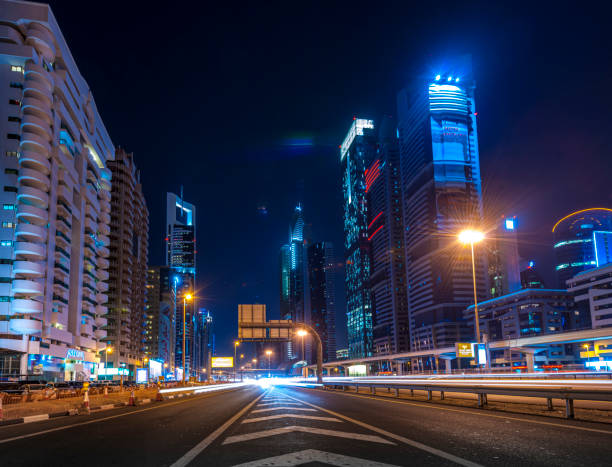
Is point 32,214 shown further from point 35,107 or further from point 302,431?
point 302,431

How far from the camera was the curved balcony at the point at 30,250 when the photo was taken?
76125 millimetres

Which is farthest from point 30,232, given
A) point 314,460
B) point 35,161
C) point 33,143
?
point 314,460

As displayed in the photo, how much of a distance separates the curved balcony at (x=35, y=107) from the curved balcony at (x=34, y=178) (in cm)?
905

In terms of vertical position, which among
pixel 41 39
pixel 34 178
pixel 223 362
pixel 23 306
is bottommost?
pixel 223 362

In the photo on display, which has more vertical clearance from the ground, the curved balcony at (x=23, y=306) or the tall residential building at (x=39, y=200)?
the tall residential building at (x=39, y=200)

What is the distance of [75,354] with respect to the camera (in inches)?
3711

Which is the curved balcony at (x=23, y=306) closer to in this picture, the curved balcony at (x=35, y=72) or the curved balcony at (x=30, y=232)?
the curved balcony at (x=30, y=232)

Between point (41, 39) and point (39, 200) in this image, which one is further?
point (41, 39)

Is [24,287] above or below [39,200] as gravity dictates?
below

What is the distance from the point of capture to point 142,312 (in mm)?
161625

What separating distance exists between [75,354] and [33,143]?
3780 centimetres

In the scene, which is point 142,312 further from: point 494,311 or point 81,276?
point 494,311

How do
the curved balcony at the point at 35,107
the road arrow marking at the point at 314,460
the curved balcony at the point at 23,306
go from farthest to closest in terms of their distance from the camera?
the curved balcony at the point at 35,107 → the curved balcony at the point at 23,306 → the road arrow marking at the point at 314,460

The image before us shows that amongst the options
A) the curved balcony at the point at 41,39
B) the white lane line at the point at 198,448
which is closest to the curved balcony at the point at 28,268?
the curved balcony at the point at 41,39
